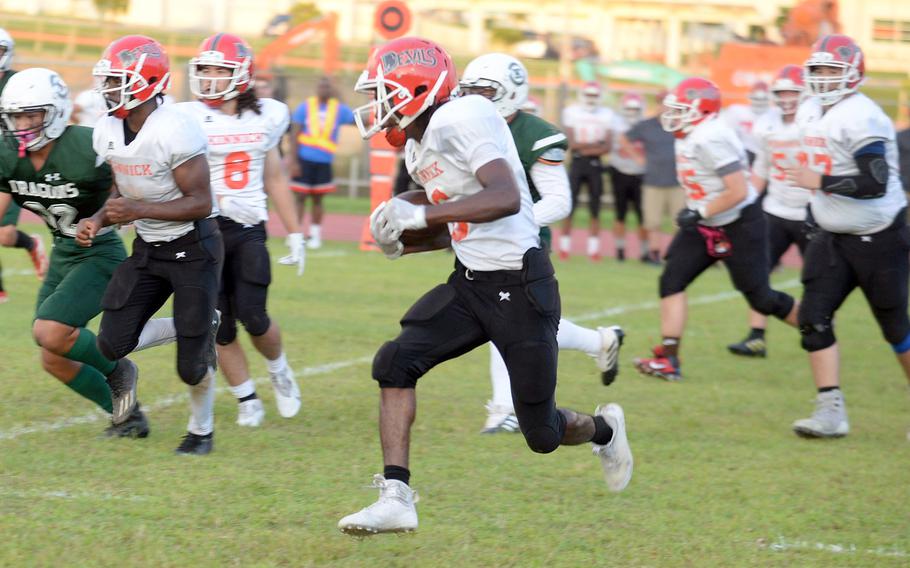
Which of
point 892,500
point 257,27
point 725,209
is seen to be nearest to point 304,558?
point 892,500

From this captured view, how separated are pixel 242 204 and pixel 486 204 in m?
2.57

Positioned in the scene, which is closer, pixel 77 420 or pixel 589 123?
pixel 77 420

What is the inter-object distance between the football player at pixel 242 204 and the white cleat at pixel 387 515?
2.13 metres

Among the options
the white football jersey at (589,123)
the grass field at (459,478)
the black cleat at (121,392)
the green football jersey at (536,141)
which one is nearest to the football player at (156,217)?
the black cleat at (121,392)

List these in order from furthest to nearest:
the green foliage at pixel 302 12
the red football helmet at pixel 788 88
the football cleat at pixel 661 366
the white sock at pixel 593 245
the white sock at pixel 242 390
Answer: the green foliage at pixel 302 12, the white sock at pixel 593 245, the red football helmet at pixel 788 88, the football cleat at pixel 661 366, the white sock at pixel 242 390

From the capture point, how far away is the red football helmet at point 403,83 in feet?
13.8

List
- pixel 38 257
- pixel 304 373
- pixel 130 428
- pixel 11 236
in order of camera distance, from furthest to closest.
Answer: pixel 304 373
pixel 11 236
pixel 38 257
pixel 130 428

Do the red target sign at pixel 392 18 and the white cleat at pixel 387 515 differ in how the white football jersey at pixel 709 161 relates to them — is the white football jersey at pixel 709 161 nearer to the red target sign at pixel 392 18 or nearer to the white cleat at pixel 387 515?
the white cleat at pixel 387 515

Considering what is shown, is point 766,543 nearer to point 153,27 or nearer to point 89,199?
point 89,199

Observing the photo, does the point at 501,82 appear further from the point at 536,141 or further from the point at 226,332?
the point at 226,332

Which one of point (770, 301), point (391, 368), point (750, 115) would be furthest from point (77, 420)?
point (750, 115)

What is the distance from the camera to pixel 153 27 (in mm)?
28375

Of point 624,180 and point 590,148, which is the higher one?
point 590,148

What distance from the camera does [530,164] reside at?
6.22 metres
